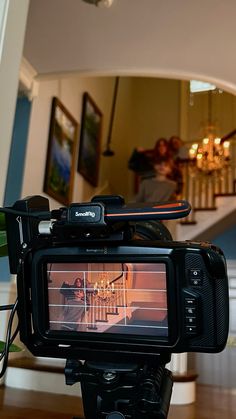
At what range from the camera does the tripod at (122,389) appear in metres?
0.61

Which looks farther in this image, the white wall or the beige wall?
the beige wall

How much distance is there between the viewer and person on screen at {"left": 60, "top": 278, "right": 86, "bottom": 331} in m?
0.65

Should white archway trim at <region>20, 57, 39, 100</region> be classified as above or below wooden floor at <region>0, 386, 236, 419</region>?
above

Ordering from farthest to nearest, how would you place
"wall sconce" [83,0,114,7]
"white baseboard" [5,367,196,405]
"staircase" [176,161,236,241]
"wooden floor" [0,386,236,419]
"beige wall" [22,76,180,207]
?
"staircase" [176,161,236,241] < "beige wall" [22,76,180,207] < "wall sconce" [83,0,114,7] < "white baseboard" [5,367,196,405] < "wooden floor" [0,386,236,419]

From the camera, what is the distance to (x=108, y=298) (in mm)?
637

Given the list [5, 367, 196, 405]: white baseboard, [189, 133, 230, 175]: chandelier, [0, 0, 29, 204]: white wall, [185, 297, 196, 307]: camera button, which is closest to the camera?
[185, 297, 196, 307]: camera button

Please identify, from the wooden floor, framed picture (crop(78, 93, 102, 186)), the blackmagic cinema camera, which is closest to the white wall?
the blackmagic cinema camera

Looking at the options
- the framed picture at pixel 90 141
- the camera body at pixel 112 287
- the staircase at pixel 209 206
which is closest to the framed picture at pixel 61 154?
Result: the framed picture at pixel 90 141

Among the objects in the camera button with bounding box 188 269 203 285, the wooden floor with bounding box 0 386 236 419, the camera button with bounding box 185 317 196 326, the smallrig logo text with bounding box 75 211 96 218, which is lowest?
the wooden floor with bounding box 0 386 236 419

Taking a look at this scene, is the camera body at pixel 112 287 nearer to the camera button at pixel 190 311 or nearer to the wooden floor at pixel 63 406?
the camera button at pixel 190 311

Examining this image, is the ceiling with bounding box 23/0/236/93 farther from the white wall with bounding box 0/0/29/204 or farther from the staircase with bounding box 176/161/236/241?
the staircase with bounding box 176/161/236/241

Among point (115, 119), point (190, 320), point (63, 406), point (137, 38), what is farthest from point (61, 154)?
point (190, 320)

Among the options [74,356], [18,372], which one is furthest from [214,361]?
[74,356]

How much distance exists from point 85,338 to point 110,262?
136 millimetres
